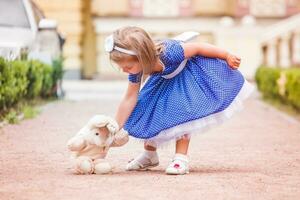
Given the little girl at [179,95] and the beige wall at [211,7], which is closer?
the little girl at [179,95]

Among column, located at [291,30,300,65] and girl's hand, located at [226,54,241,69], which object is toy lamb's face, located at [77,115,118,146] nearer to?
girl's hand, located at [226,54,241,69]

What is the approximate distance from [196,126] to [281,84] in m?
7.99

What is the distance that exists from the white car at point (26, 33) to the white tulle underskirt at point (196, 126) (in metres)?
5.70

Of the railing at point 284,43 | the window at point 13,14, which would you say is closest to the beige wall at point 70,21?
the railing at point 284,43

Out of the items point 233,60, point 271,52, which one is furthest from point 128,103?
point 271,52

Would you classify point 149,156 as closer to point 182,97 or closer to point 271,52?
point 182,97

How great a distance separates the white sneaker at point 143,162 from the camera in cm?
711

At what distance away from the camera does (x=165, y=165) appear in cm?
752

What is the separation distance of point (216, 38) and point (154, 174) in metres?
20.9

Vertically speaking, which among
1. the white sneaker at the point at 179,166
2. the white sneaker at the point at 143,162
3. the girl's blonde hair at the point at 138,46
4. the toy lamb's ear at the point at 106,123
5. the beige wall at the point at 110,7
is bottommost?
the beige wall at the point at 110,7

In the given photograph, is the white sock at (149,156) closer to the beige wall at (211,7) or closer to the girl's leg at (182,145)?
the girl's leg at (182,145)

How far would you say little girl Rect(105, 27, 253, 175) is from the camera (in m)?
6.96

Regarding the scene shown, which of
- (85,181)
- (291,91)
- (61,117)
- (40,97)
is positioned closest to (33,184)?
(85,181)

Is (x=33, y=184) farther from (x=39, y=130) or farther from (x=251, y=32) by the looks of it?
(x=251, y=32)
